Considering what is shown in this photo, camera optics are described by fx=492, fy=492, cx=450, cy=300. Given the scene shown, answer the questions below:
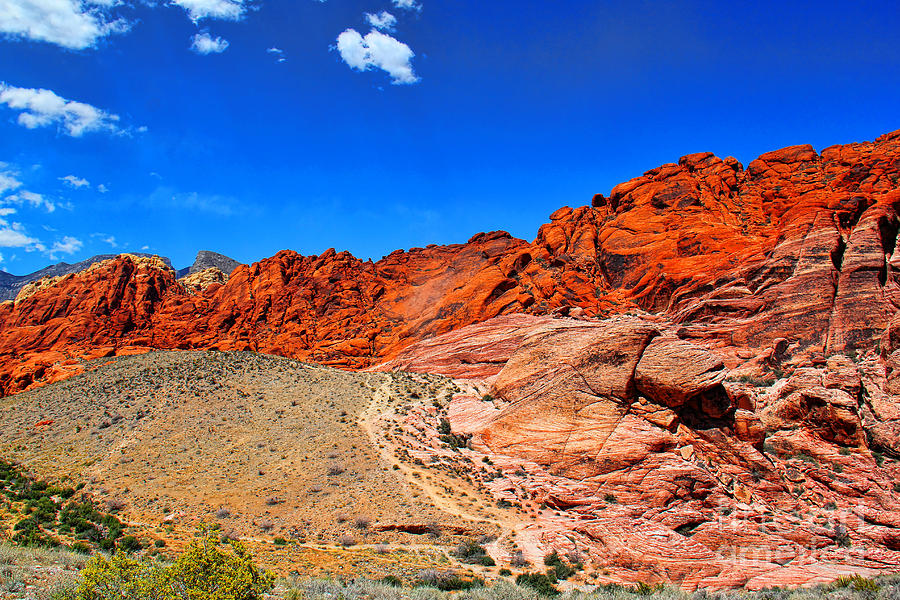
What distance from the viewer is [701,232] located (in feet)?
175

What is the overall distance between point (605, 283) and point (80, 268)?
631 feet

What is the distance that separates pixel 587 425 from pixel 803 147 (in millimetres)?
56136

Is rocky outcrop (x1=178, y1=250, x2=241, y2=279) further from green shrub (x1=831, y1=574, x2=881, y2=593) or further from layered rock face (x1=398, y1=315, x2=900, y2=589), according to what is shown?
green shrub (x1=831, y1=574, x2=881, y2=593)

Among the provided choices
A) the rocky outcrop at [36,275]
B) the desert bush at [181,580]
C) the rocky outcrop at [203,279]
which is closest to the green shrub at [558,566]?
the desert bush at [181,580]

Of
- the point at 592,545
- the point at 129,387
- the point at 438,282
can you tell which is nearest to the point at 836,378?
the point at 592,545

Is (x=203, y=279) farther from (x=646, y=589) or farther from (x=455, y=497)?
(x=646, y=589)

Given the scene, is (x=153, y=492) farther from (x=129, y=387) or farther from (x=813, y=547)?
(x=813, y=547)

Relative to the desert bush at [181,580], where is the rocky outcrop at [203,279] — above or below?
above

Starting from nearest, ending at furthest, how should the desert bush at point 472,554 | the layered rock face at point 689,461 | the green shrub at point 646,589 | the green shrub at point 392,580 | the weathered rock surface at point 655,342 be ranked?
the green shrub at point 392,580
the green shrub at point 646,589
the desert bush at point 472,554
the layered rock face at point 689,461
the weathered rock surface at point 655,342

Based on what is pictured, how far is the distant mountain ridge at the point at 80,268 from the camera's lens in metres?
153

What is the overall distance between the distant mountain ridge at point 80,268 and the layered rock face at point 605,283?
72490 millimetres

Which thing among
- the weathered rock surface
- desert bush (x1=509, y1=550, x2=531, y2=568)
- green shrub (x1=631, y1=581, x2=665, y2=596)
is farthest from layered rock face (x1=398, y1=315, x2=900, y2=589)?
green shrub (x1=631, y1=581, x2=665, y2=596)

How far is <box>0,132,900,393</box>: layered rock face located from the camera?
38844 mm

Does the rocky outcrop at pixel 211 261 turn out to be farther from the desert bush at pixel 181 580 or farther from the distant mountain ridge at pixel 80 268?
the desert bush at pixel 181 580
